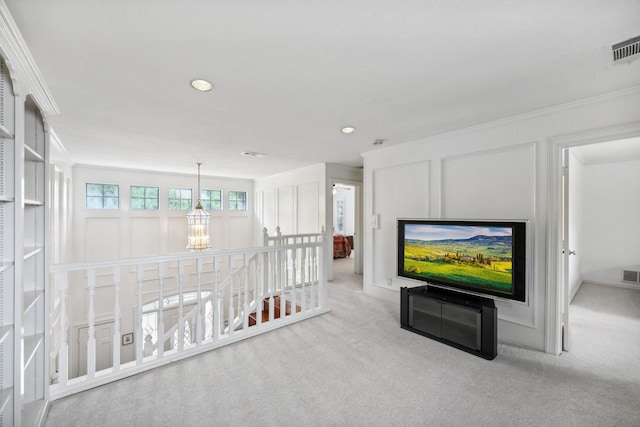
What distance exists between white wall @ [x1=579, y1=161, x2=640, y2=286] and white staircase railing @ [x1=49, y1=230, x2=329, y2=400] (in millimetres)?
5165

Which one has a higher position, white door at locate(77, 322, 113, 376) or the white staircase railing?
the white staircase railing

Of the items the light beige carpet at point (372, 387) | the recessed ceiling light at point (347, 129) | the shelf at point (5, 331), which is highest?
the recessed ceiling light at point (347, 129)

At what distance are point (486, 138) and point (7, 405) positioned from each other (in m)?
4.21

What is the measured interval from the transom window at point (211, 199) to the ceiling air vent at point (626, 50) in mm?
7335

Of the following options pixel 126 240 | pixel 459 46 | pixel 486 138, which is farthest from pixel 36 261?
pixel 126 240

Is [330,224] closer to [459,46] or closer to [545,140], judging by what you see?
[545,140]

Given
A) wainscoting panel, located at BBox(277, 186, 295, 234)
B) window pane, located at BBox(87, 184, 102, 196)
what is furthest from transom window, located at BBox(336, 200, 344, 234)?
window pane, located at BBox(87, 184, 102, 196)

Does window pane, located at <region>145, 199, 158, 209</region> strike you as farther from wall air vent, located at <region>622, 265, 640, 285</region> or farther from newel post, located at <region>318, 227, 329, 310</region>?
wall air vent, located at <region>622, 265, 640, 285</region>

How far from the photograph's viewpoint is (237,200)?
7.71m

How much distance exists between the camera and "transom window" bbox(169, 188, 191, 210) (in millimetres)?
6730

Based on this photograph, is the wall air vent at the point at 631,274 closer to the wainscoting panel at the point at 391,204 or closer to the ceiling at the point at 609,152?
the ceiling at the point at 609,152

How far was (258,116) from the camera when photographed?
2805 mm

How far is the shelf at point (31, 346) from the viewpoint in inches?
60.8

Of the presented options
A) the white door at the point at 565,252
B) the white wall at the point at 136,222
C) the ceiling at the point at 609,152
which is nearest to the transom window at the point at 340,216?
the white wall at the point at 136,222
